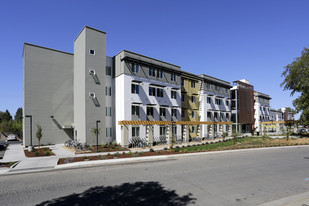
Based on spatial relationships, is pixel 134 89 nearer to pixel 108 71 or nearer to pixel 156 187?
pixel 108 71

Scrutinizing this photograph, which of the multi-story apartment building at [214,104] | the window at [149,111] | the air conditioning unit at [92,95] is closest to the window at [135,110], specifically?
the window at [149,111]

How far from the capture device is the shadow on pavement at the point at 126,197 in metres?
6.28

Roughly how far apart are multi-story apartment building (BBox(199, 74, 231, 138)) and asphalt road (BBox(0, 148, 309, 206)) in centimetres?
2612

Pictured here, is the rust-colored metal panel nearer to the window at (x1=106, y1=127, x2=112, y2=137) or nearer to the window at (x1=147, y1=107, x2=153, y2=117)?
the window at (x1=147, y1=107, x2=153, y2=117)

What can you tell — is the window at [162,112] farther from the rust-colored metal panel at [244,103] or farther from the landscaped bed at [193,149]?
the rust-colored metal panel at [244,103]

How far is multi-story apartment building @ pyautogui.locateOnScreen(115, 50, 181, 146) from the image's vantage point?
81.6 feet

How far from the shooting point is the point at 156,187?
7.90m

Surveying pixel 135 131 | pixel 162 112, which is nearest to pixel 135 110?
pixel 135 131

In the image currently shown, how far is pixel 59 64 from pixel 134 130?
16.7 meters

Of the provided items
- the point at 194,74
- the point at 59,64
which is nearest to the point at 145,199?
the point at 59,64

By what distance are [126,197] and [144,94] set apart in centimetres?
2087

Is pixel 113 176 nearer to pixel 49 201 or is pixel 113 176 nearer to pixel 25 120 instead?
pixel 49 201

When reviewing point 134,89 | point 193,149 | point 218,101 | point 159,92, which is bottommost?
point 193,149

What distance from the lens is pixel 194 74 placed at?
35594 mm
